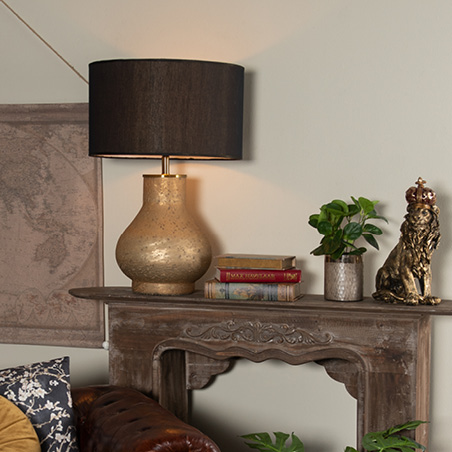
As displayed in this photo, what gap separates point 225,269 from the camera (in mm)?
2502

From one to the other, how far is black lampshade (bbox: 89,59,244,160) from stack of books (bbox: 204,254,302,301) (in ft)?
1.18

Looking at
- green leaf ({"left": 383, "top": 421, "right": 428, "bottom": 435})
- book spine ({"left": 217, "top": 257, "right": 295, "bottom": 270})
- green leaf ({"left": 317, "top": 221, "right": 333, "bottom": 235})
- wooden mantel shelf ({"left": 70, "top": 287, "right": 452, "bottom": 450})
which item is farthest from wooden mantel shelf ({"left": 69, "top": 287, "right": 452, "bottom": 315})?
green leaf ({"left": 383, "top": 421, "right": 428, "bottom": 435})

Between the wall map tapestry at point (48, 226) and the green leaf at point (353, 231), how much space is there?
97 cm

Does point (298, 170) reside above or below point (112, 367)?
above

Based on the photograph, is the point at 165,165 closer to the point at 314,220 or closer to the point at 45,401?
the point at 314,220

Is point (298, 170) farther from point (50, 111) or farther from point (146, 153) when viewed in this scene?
point (50, 111)

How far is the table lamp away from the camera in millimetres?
2426

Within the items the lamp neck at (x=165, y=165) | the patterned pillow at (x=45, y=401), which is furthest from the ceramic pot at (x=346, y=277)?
the patterned pillow at (x=45, y=401)

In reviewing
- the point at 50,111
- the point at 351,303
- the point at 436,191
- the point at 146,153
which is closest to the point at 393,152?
the point at 436,191

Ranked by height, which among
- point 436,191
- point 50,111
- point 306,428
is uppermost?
point 50,111

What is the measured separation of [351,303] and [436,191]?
0.50 m

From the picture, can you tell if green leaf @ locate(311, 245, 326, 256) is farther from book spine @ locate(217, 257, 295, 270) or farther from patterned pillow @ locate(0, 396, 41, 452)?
patterned pillow @ locate(0, 396, 41, 452)

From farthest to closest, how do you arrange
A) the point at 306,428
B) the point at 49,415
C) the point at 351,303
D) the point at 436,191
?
the point at 306,428 < the point at 436,191 < the point at 351,303 < the point at 49,415

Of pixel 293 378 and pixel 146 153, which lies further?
pixel 293 378
